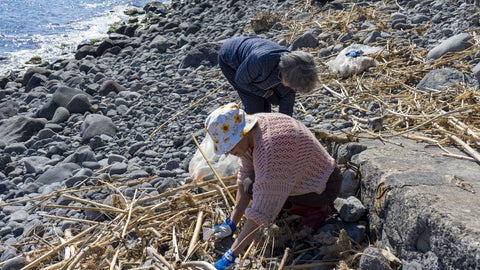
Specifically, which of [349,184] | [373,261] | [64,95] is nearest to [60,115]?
[64,95]

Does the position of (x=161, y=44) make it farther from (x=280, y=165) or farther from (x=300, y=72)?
(x=280, y=165)

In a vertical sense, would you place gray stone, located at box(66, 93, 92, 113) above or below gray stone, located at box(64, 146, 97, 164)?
below

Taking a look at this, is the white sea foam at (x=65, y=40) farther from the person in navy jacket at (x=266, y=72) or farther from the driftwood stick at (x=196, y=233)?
the driftwood stick at (x=196, y=233)

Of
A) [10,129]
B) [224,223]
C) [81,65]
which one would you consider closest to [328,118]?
[224,223]

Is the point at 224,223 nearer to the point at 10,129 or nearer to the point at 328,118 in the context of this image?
the point at 328,118

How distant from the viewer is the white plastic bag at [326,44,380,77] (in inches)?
251

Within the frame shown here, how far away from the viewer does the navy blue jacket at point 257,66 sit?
4434mm

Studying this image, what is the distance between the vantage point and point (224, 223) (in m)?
3.68

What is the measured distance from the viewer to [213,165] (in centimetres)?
461

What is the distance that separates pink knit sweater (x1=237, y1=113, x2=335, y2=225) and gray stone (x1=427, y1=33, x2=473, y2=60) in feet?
11.3

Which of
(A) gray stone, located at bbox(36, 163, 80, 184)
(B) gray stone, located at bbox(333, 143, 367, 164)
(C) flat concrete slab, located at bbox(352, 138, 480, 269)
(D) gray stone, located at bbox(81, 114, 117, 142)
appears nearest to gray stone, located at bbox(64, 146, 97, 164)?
(A) gray stone, located at bbox(36, 163, 80, 184)

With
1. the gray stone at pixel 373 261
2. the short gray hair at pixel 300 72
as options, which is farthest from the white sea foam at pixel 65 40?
the gray stone at pixel 373 261

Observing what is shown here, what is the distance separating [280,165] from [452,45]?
391 centimetres

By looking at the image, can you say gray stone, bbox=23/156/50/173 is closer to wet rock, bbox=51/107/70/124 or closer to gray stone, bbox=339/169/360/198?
wet rock, bbox=51/107/70/124
